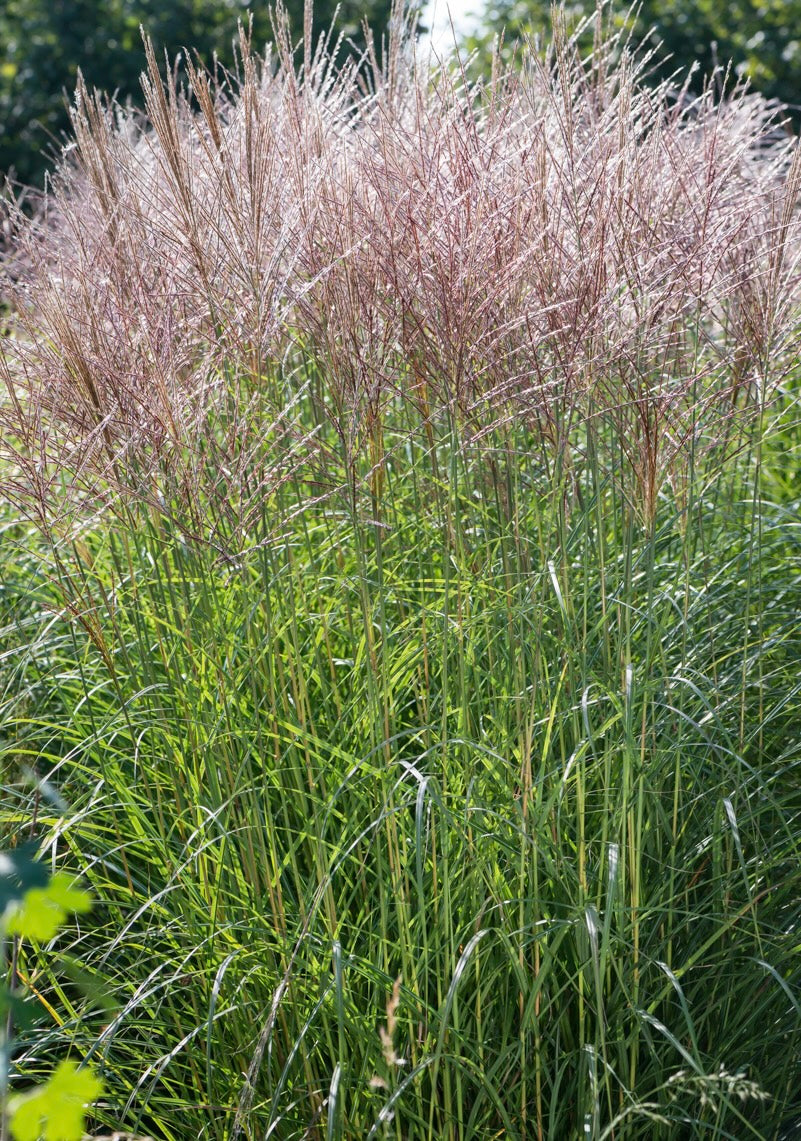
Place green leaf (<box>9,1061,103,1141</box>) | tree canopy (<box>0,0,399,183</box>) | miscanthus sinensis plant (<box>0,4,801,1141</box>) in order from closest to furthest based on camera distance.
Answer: green leaf (<box>9,1061,103,1141</box>)
miscanthus sinensis plant (<box>0,4,801,1141</box>)
tree canopy (<box>0,0,399,183</box>)

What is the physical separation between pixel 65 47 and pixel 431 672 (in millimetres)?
10320

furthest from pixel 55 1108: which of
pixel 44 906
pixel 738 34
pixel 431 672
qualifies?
pixel 738 34

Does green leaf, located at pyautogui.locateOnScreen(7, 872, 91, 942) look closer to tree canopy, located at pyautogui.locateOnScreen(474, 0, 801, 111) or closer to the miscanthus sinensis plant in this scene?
the miscanthus sinensis plant

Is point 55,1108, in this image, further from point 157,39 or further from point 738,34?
point 738,34

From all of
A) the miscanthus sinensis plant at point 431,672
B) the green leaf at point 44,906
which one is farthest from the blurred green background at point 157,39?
the green leaf at point 44,906

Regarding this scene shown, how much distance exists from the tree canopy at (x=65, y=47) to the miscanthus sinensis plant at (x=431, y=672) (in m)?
9.27

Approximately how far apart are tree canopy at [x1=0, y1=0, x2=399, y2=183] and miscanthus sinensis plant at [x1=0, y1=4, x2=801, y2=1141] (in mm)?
9268

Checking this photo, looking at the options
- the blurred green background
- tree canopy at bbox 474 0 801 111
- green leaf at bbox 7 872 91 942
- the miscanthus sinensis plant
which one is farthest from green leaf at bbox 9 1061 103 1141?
tree canopy at bbox 474 0 801 111

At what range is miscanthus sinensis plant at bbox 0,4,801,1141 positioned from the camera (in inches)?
84.0

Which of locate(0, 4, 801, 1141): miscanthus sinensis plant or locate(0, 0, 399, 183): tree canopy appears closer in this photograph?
locate(0, 4, 801, 1141): miscanthus sinensis plant

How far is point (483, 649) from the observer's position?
2.68 meters

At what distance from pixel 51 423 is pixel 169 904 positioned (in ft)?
3.45

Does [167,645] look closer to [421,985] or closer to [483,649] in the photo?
[483,649]

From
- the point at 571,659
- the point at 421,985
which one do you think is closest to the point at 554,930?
the point at 421,985
